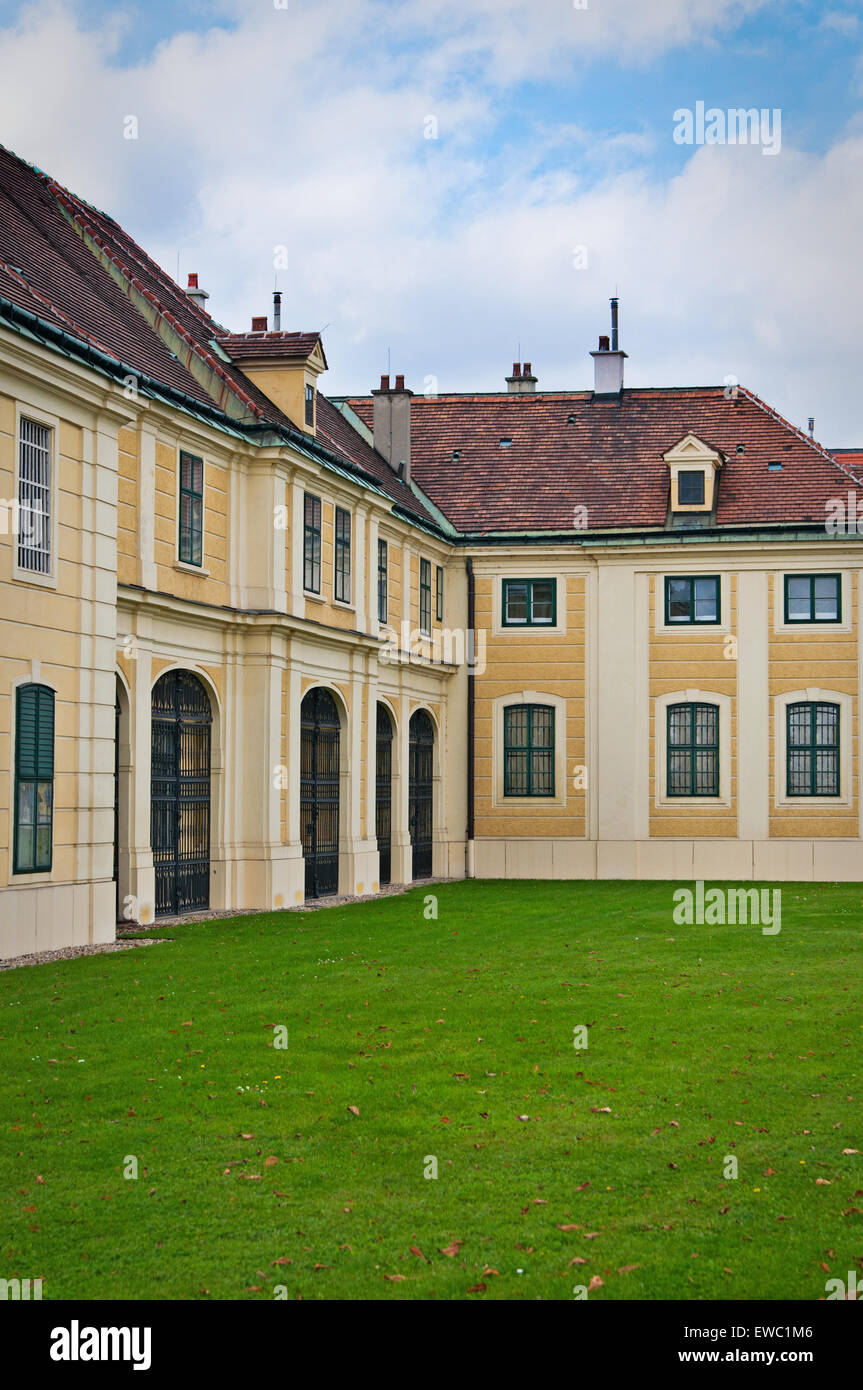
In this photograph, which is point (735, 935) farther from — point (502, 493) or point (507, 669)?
point (502, 493)

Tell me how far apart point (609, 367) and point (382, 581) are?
1116 cm

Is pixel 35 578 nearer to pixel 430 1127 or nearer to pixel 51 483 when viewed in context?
pixel 51 483

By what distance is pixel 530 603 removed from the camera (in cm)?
3525

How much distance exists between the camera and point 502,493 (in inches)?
1432

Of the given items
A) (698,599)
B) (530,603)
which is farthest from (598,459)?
(698,599)

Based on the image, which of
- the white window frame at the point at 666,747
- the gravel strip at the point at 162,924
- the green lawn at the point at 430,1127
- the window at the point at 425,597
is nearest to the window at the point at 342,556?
the window at the point at 425,597

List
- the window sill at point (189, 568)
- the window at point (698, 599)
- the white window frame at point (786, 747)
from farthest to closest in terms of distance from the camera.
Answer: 1. the window at point (698, 599)
2. the white window frame at point (786, 747)
3. the window sill at point (189, 568)

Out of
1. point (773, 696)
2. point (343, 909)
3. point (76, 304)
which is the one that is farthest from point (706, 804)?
point (76, 304)

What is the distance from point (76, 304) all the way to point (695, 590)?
17482mm

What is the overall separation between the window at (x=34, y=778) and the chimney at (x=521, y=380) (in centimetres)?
2542

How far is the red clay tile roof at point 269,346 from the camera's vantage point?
27000 millimetres

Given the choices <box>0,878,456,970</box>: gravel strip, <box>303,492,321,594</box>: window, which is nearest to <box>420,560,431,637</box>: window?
<box>0,878,456,970</box>: gravel strip

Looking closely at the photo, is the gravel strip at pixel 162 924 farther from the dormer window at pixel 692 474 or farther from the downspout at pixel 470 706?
the dormer window at pixel 692 474

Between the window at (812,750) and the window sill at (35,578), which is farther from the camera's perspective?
the window at (812,750)
